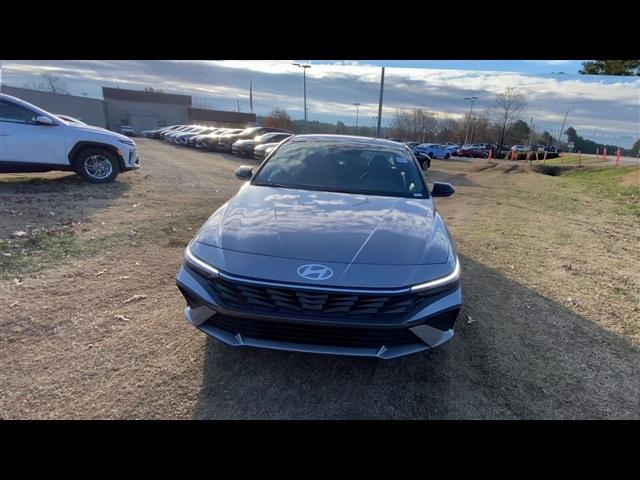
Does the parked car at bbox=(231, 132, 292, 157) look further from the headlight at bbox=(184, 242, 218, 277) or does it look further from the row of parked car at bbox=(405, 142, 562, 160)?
the headlight at bbox=(184, 242, 218, 277)

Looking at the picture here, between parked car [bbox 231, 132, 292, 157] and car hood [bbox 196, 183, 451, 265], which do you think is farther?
parked car [bbox 231, 132, 292, 157]

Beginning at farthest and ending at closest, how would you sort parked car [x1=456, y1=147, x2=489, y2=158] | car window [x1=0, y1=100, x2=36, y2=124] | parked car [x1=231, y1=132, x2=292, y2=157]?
1. parked car [x1=456, y1=147, x2=489, y2=158]
2. parked car [x1=231, y1=132, x2=292, y2=157]
3. car window [x1=0, y1=100, x2=36, y2=124]

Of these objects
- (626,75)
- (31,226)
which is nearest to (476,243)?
(31,226)

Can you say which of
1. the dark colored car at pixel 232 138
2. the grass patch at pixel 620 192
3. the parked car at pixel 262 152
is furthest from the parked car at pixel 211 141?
the grass patch at pixel 620 192

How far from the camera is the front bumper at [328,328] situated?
2.02 metres

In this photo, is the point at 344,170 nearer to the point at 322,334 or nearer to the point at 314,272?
the point at 314,272

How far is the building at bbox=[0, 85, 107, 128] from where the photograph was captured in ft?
164

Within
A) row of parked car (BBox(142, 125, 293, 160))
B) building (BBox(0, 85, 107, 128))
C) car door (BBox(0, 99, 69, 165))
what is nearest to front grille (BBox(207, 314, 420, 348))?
car door (BBox(0, 99, 69, 165))

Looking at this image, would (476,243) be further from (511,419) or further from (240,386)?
(240,386)

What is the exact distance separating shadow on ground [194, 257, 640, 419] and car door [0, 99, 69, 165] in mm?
6775

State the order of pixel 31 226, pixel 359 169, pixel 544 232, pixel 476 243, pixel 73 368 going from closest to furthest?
pixel 73 368 → pixel 359 169 → pixel 31 226 → pixel 476 243 → pixel 544 232

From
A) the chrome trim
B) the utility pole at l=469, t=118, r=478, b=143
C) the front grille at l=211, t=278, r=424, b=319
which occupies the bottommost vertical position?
the utility pole at l=469, t=118, r=478, b=143

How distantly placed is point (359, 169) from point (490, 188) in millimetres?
11184
